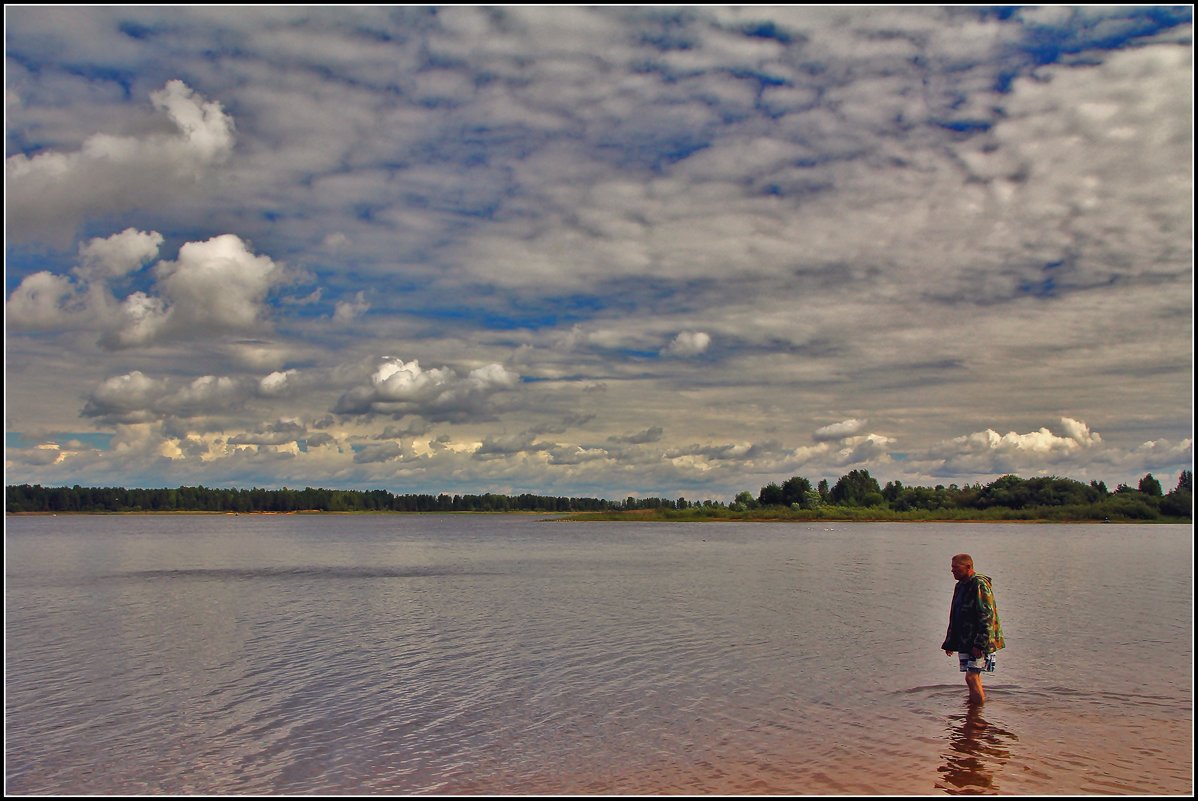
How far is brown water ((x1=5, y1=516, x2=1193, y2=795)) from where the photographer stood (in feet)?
48.4

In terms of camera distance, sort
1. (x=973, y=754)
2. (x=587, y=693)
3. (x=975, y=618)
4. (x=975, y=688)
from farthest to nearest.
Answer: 1. (x=587, y=693)
2. (x=975, y=688)
3. (x=975, y=618)
4. (x=973, y=754)

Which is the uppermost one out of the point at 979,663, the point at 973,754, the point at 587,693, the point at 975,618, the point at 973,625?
the point at 975,618

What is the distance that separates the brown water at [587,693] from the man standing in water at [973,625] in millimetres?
1055

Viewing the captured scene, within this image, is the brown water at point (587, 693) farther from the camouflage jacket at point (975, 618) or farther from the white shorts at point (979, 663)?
the camouflage jacket at point (975, 618)

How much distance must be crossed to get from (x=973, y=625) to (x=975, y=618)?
159 mm

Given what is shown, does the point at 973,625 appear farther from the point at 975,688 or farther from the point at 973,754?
the point at 973,754

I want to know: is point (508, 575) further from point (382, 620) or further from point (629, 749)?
point (629, 749)

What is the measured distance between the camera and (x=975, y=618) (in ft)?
59.1

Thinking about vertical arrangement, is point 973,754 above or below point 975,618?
below

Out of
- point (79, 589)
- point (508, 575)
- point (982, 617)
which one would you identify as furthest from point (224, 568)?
point (982, 617)

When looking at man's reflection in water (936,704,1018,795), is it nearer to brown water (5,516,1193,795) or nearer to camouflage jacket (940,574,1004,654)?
brown water (5,516,1193,795)

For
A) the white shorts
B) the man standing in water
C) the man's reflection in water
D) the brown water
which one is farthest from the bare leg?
the brown water

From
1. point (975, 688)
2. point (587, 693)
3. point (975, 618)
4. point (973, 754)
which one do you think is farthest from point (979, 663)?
point (587, 693)

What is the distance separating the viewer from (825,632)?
30.7 meters
